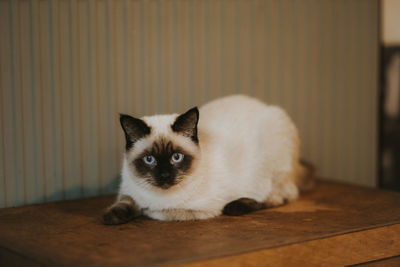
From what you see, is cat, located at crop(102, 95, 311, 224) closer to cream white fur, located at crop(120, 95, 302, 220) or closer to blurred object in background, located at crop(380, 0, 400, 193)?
cream white fur, located at crop(120, 95, 302, 220)

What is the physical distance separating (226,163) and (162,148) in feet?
1.23

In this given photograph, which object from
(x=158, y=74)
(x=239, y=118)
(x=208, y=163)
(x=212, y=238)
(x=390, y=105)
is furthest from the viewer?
(x=390, y=105)

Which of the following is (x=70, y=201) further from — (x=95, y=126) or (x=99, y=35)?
(x=99, y=35)

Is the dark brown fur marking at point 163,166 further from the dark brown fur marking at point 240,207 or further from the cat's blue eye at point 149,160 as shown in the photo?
the dark brown fur marking at point 240,207

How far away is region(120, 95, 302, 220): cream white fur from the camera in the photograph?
6.36 feet

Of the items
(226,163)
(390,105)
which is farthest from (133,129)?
(390,105)

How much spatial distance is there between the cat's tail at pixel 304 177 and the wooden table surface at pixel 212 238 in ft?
1.19

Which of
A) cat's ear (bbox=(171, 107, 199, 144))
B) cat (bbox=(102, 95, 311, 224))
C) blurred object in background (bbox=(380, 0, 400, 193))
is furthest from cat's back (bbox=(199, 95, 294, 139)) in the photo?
blurred object in background (bbox=(380, 0, 400, 193))

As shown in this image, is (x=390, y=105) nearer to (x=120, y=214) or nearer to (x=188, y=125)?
(x=188, y=125)

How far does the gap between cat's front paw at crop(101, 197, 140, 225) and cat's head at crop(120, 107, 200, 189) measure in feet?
0.49

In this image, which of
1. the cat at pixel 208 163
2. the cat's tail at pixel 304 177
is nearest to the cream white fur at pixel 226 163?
the cat at pixel 208 163

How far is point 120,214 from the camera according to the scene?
6.22ft

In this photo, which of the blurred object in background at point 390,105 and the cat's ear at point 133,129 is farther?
the blurred object in background at point 390,105

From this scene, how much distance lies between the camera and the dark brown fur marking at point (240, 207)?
6.72 feet
